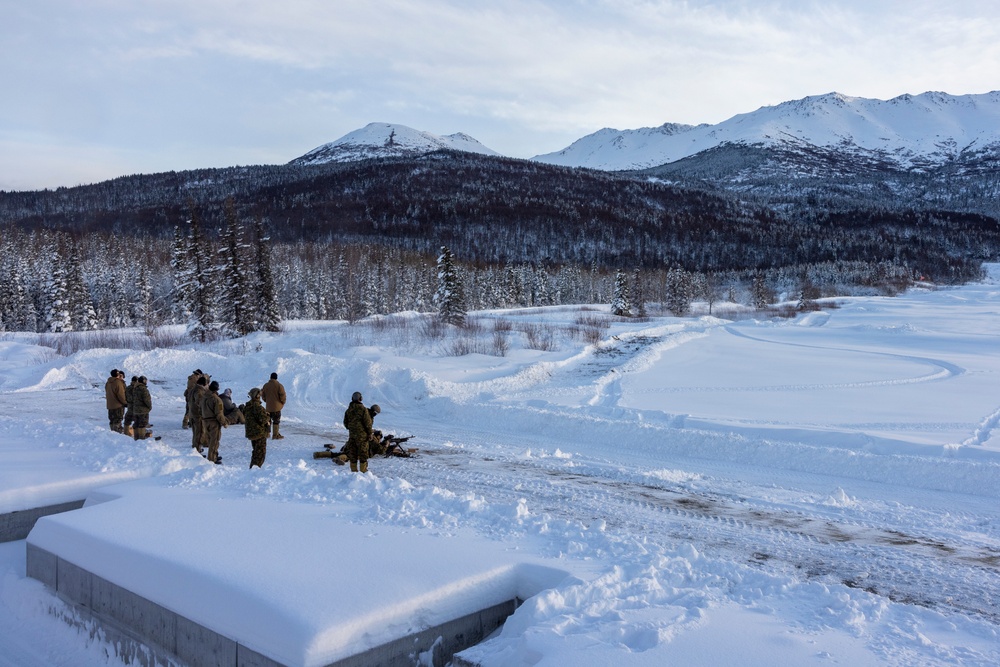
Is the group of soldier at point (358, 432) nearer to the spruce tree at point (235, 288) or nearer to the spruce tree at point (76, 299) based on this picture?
the spruce tree at point (235, 288)

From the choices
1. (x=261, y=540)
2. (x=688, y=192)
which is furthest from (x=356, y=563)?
(x=688, y=192)

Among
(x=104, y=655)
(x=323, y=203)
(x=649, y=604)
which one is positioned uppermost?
(x=323, y=203)

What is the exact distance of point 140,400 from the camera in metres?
13.5

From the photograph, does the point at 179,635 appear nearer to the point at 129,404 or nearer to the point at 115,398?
the point at 115,398

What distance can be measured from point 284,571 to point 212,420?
6715mm

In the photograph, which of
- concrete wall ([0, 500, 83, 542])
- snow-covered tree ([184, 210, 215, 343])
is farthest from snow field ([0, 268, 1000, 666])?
snow-covered tree ([184, 210, 215, 343])

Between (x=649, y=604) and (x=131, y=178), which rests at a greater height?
(x=131, y=178)

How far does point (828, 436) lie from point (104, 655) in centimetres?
1249

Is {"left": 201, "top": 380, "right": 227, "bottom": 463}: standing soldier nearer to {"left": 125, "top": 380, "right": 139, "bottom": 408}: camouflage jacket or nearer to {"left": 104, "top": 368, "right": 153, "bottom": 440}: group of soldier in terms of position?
{"left": 104, "top": 368, "right": 153, "bottom": 440}: group of soldier

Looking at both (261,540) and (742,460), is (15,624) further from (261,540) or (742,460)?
(742,460)

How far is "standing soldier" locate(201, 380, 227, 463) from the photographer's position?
11.7 meters

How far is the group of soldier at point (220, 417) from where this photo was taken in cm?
1087

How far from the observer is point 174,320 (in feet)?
207

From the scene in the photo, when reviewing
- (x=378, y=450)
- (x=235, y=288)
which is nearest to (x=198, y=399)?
(x=378, y=450)
